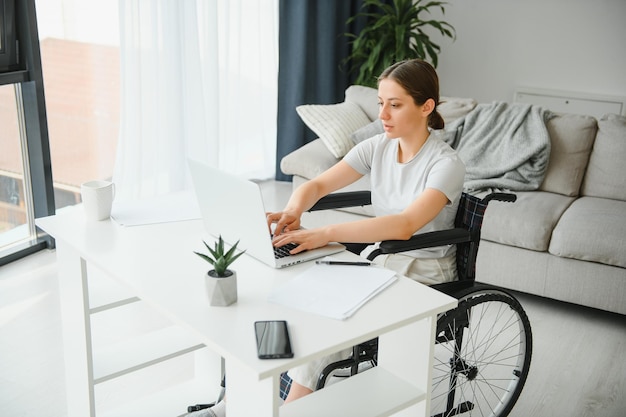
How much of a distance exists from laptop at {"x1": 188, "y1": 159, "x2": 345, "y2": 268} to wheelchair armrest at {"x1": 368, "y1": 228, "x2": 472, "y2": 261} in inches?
4.5

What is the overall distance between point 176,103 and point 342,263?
94.3 inches

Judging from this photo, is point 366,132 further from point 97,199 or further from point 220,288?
point 220,288

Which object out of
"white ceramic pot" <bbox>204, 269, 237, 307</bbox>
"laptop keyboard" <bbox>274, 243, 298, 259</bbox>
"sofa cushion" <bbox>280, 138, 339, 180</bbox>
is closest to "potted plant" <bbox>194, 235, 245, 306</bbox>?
"white ceramic pot" <bbox>204, 269, 237, 307</bbox>

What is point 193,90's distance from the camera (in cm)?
405

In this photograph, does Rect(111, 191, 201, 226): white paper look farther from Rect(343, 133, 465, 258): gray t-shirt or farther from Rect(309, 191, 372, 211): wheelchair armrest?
Rect(343, 133, 465, 258): gray t-shirt

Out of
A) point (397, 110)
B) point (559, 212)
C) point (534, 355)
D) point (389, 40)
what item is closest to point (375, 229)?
point (397, 110)

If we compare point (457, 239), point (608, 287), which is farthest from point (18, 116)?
point (608, 287)

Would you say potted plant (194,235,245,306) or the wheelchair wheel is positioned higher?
potted plant (194,235,245,306)

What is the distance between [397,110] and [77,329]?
107 cm

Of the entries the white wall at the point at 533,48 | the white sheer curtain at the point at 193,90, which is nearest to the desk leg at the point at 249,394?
the white sheer curtain at the point at 193,90

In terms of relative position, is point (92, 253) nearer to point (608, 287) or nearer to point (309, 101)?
point (608, 287)

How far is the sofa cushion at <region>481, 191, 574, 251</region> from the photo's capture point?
9.91 feet

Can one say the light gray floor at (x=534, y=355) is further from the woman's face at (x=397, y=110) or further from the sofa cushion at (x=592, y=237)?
the woman's face at (x=397, y=110)

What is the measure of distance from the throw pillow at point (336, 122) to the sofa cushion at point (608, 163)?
113cm
